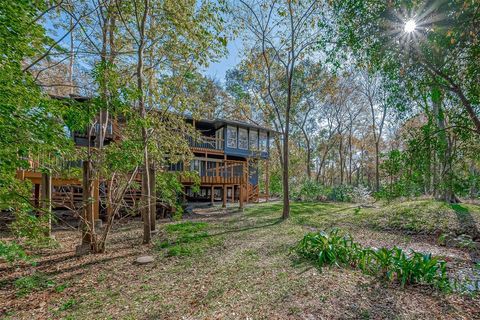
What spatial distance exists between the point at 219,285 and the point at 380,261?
2795 mm

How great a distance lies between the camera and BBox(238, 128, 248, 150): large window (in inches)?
755

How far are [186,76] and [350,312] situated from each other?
19.6 feet

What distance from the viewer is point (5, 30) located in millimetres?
2383

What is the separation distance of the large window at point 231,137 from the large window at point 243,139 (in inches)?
16.0

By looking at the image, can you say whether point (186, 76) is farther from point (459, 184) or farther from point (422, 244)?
point (422, 244)

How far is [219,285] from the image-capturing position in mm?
3887

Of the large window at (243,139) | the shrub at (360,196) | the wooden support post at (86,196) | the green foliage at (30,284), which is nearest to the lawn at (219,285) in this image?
the green foliage at (30,284)

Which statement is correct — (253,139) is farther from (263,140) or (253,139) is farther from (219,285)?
(219,285)

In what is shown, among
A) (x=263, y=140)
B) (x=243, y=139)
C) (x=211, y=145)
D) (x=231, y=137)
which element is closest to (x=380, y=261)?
(x=211, y=145)

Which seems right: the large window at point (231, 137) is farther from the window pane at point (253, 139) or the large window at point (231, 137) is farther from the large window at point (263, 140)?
the large window at point (263, 140)

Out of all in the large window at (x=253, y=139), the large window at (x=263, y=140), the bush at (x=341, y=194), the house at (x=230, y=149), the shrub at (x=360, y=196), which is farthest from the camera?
the large window at (x=263, y=140)

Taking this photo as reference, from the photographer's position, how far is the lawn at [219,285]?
311cm

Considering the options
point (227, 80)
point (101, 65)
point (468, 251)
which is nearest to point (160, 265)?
point (101, 65)

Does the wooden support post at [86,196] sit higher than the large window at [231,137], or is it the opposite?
the large window at [231,137]
